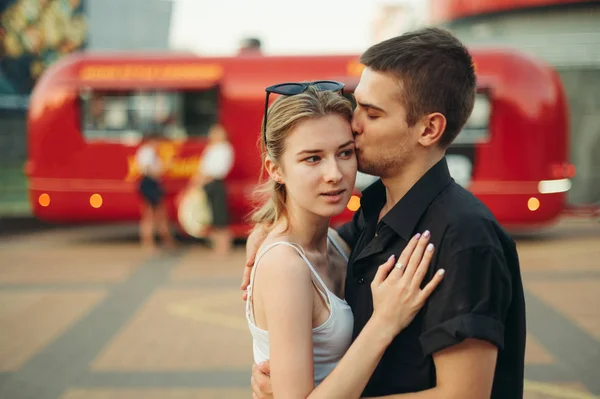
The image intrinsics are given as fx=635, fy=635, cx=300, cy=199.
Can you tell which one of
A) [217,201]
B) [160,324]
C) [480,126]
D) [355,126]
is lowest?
[160,324]

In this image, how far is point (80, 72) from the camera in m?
11.1

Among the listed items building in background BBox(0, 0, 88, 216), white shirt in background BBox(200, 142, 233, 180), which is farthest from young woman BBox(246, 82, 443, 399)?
building in background BBox(0, 0, 88, 216)

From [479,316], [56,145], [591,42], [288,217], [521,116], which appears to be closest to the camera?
[479,316]

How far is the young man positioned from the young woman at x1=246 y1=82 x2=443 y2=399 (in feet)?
0.20

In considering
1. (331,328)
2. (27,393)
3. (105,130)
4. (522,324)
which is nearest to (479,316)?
(522,324)

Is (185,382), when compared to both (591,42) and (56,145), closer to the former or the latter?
(56,145)

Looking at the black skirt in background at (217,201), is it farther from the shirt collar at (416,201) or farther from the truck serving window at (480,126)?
the shirt collar at (416,201)

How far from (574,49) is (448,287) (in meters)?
15.1

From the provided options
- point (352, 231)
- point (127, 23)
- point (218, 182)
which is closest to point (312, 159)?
point (352, 231)

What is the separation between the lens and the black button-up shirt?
5.28 ft

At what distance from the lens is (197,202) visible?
10633mm

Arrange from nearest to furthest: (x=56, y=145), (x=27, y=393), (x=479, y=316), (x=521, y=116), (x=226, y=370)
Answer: (x=479, y=316) < (x=27, y=393) < (x=226, y=370) < (x=521, y=116) < (x=56, y=145)

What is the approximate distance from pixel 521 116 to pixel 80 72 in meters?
7.55

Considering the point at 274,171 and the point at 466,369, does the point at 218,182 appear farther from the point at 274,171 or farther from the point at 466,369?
the point at 466,369
